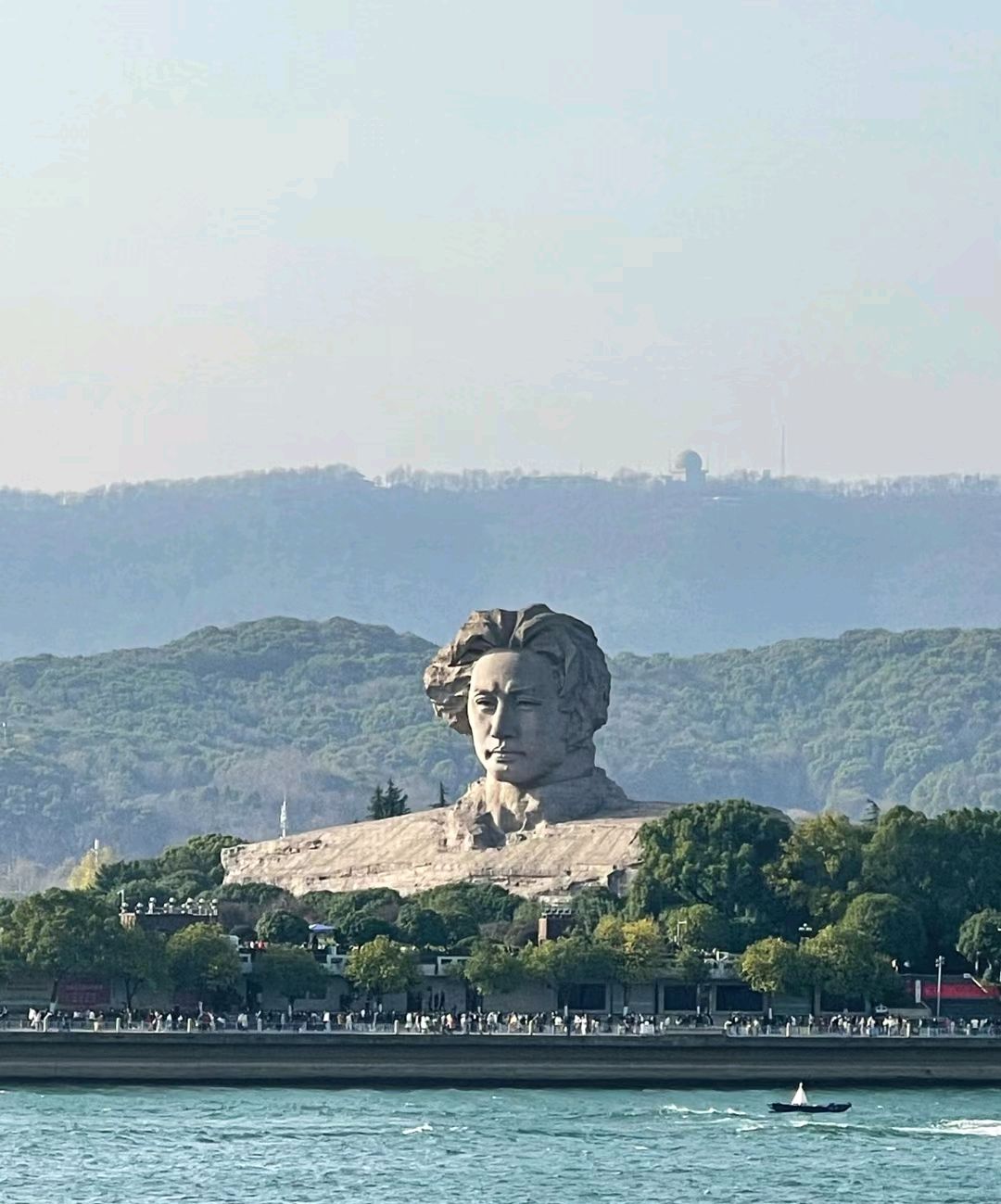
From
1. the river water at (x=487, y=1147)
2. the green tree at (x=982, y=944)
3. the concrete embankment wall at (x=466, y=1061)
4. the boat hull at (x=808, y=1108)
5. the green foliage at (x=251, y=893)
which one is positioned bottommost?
the river water at (x=487, y=1147)

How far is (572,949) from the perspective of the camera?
132 m

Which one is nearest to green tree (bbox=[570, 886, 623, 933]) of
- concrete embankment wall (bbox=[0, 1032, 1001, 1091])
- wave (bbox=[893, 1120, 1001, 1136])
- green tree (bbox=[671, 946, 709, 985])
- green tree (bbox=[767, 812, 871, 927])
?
green tree (bbox=[767, 812, 871, 927])

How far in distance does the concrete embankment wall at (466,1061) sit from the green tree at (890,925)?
58.6 ft

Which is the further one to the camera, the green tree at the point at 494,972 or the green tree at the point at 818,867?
the green tree at the point at 818,867

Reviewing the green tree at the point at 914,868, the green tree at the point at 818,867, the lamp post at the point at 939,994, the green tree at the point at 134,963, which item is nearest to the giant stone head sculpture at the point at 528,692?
the green tree at the point at 818,867

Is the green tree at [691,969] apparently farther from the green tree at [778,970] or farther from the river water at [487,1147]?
the river water at [487,1147]

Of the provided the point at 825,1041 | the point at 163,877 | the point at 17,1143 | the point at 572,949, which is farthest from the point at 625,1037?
the point at 163,877

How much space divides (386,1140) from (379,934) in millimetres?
36513

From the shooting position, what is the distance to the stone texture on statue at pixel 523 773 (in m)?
150

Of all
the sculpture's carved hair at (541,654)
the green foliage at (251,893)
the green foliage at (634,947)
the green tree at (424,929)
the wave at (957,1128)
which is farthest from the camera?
the sculpture's carved hair at (541,654)

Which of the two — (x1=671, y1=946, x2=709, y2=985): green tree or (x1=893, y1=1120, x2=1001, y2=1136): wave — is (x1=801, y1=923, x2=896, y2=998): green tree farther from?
(x1=893, y1=1120, x2=1001, y2=1136): wave

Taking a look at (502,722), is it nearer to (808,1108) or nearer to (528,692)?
(528,692)

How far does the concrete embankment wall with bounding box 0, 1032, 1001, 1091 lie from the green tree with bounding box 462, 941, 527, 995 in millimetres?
12594

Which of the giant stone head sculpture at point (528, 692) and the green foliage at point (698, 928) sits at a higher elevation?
the giant stone head sculpture at point (528, 692)
